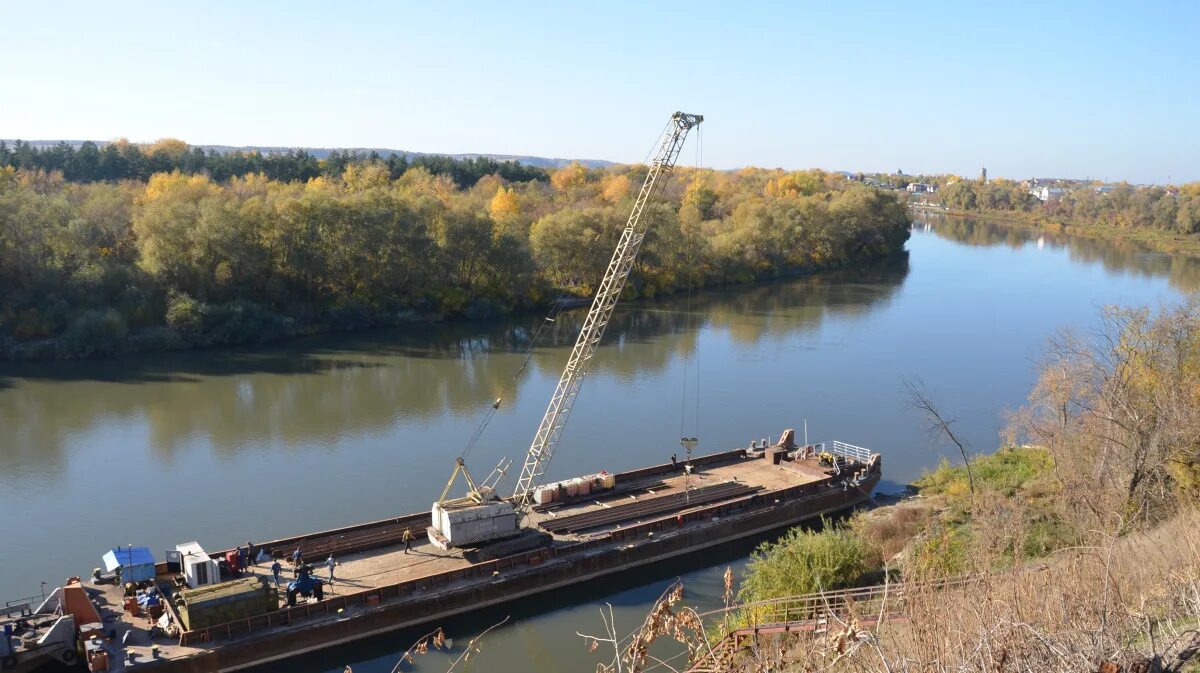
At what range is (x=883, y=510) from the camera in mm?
24016

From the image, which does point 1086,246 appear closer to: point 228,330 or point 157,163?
point 228,330

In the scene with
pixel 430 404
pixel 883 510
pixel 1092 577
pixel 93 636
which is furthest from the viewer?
pixel 430 404

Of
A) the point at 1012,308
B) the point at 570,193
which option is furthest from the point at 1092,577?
the point at 570,193

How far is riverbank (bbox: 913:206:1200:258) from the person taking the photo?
95.4 meters

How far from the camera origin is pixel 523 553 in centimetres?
1931

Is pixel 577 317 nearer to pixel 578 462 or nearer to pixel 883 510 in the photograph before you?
pixel 578 462

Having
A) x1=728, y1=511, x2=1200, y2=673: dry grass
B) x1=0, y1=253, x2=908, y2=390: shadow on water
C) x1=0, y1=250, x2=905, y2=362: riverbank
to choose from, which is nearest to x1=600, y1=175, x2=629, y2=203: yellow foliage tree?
x1=0, y1=253, x2=908, y2=390: shadow on water

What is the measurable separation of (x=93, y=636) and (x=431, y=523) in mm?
7462

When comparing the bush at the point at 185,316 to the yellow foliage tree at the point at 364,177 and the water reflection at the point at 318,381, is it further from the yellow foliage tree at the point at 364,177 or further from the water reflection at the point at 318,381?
the yellow foliage tree at the point at 364,177

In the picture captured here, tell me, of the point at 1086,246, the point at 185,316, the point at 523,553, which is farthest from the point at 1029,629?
the point at 1086,246

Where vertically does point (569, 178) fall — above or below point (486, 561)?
above

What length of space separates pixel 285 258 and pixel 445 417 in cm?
2042

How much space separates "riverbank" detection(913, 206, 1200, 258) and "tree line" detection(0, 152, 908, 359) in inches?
2115

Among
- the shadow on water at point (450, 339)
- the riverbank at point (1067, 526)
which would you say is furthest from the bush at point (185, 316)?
the riverbank at point (1067, 526)
